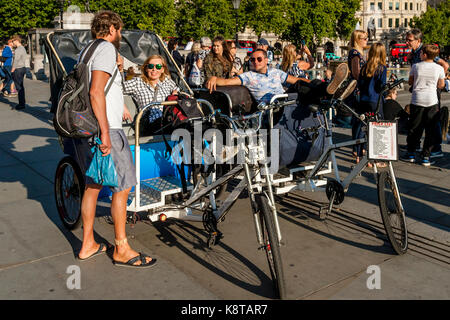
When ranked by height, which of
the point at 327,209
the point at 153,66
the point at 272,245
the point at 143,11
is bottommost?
the point at 327,209

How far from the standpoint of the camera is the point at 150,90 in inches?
232

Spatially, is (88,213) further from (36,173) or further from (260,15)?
(260,15)

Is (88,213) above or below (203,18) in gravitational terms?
below

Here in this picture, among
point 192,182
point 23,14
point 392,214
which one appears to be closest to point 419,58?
point 392,214

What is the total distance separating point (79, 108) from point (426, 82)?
5.63 metres

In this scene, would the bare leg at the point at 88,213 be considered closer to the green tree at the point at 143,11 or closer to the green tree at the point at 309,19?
the green tree at the point at 143,11

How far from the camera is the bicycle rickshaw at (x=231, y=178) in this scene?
3855 millimetres

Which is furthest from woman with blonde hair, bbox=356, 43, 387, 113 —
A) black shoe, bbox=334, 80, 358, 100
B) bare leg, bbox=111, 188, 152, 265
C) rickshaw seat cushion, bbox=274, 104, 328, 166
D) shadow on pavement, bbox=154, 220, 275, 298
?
bare leg, bbox=111, 188, 152, 265

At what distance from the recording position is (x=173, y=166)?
5227mm

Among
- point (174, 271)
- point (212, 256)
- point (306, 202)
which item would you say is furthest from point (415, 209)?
point (174, 271)

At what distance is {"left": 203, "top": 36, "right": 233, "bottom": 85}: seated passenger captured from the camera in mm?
8750

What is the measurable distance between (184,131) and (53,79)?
2.73 meters

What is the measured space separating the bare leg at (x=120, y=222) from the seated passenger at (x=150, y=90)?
5.70 feet

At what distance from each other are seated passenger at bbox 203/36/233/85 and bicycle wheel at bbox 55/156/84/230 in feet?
14.2
